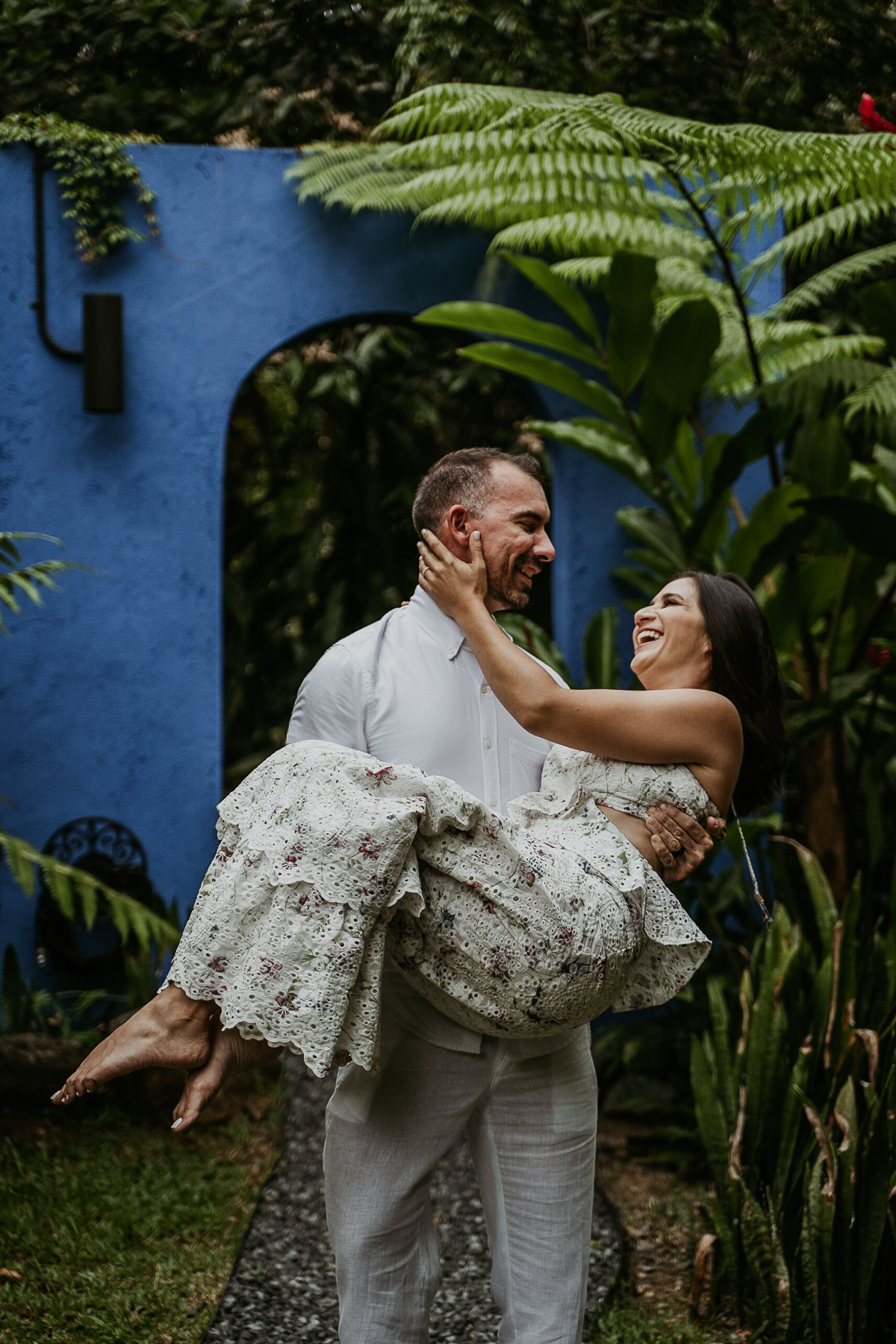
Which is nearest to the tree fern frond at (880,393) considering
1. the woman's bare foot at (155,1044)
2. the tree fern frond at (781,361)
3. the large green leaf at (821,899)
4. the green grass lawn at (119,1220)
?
the tree fern frond at (781,361)

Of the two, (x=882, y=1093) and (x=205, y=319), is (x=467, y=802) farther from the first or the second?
(x=205, y=319)

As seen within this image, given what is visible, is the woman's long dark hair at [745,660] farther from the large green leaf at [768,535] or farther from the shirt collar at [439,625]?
the large green leaf at [768,535]

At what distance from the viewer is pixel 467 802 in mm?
1709

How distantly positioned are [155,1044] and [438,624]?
89cm

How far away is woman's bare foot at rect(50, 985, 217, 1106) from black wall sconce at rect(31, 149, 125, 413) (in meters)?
2.92

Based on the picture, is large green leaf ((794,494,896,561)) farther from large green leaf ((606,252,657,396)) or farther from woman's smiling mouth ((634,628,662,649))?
woman's smiling mouth ((634,628,662,649))

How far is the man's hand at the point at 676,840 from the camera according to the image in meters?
1.97

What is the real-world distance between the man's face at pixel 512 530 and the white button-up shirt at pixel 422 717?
14 cm

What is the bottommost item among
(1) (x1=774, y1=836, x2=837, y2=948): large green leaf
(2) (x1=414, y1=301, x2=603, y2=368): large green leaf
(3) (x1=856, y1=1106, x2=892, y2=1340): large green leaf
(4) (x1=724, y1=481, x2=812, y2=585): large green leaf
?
(3) (x1=856, y1=1106, x2=892, y2=1340): large green leaf

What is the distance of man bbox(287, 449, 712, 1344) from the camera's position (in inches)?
77.3

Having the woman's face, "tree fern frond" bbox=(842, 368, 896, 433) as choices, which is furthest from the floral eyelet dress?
"tree fern frond" bbox=(842, 368, 896, 433)

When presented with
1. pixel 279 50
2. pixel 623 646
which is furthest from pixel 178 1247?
pixel 279 50

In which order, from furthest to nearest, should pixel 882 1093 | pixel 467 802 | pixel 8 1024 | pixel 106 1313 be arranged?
pixel 8 1024 < pixel 106 1313 < pixel 882 1093 < pixel 467 802

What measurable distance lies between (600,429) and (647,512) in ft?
1.18
